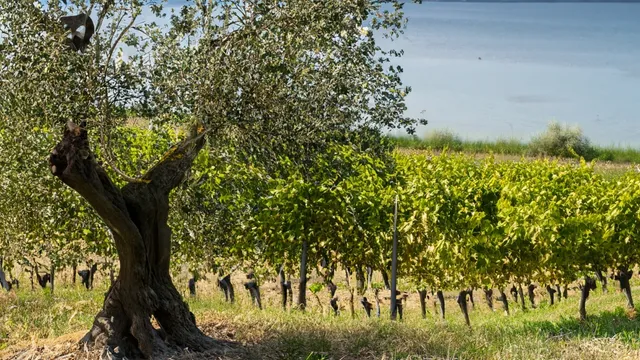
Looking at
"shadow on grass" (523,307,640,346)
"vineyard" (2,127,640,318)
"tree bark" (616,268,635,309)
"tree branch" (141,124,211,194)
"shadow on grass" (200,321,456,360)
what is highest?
"tree branch" (141,124,211,194)

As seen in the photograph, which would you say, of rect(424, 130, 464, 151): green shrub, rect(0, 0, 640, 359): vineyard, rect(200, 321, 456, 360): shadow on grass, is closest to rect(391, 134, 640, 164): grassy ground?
rect(424, 130, 464, 151): green shrub

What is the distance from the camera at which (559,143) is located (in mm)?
48188

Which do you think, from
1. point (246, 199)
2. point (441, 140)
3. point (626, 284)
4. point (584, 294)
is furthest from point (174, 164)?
point (441, 140)

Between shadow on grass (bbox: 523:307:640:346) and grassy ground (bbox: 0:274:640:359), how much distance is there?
0.05 ft

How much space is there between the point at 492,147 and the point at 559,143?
363 centimetres

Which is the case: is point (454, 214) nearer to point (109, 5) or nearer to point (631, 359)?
point (631, 359)

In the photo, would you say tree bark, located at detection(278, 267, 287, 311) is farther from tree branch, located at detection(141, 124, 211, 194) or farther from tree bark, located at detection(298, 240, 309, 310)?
tree branch, located at detection(141, 124, 211, 194)

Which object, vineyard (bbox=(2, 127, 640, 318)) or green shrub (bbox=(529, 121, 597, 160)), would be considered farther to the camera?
green shrub (bbox=(529, 121, 597, 160))

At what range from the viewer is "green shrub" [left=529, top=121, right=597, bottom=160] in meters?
48.0

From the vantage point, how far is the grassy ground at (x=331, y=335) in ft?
33.2

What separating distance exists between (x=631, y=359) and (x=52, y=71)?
7225mm

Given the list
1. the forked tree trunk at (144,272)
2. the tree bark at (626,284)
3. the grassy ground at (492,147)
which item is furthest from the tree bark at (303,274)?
the grassy ground at (492,147)

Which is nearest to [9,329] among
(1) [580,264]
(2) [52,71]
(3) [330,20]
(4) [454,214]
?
(2) [52,71]

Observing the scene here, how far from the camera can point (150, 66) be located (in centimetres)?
965
